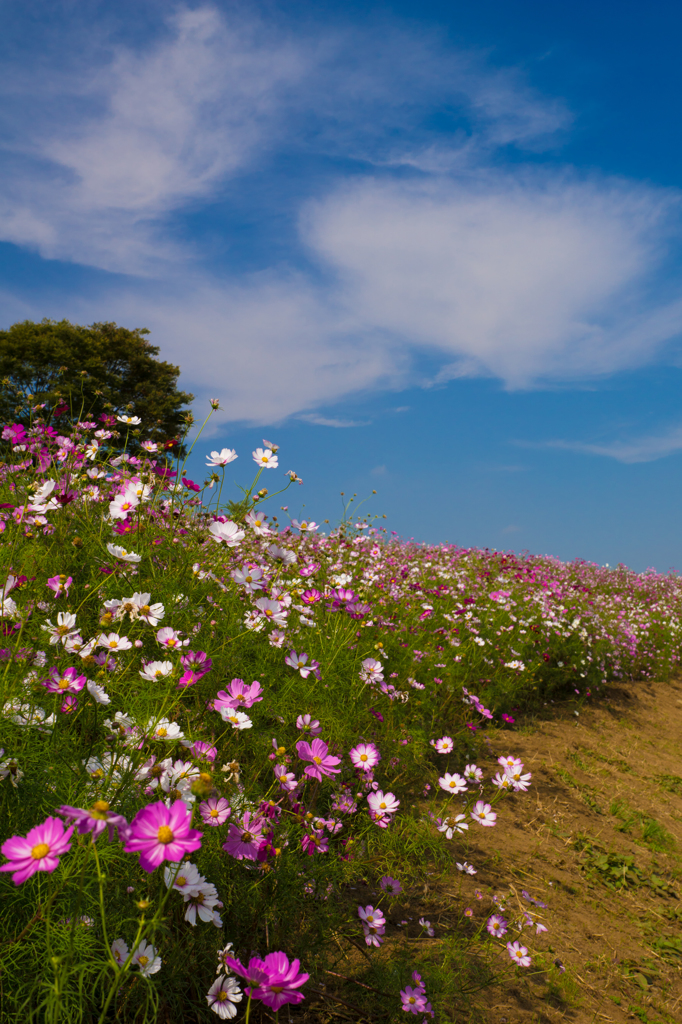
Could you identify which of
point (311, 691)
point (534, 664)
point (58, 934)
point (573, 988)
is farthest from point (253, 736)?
point (534, 664)

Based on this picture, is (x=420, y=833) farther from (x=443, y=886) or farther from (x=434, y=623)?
(x=434, y=623)

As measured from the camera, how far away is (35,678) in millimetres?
1646

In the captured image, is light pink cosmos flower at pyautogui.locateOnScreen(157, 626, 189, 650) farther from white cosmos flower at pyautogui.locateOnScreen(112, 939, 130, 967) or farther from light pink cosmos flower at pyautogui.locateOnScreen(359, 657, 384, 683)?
light pink cosmos flower at pyautogui.locateOnScreen(359, 657, 384, 683)

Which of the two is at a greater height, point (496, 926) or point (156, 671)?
point (156, 671)

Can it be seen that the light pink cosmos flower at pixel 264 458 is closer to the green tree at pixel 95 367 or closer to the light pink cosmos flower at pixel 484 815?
the light pink cosmos flower at pixel 484 815

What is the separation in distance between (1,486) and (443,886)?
3245mm

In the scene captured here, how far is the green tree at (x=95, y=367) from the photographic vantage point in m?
15.1

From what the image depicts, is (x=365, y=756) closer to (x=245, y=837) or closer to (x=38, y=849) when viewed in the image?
(x=245, y=837)

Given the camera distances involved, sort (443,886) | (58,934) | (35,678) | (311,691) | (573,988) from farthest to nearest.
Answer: (443,886), (311,691), (573,988), (35,678), (58,934)

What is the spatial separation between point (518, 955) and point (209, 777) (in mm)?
1746

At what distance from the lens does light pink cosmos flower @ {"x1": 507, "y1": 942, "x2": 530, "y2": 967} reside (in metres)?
2.09

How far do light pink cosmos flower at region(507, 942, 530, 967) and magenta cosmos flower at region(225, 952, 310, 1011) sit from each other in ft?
4.50

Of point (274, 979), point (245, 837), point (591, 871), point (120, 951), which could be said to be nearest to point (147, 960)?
point (120, 951)

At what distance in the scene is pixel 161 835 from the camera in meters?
0.92
